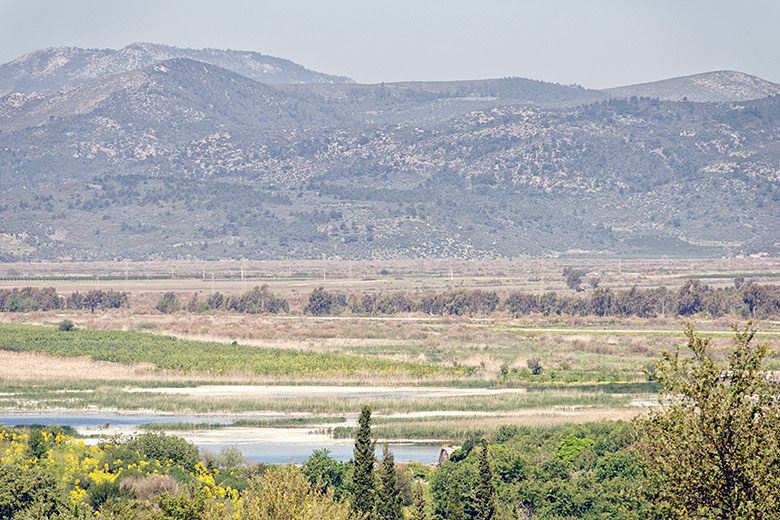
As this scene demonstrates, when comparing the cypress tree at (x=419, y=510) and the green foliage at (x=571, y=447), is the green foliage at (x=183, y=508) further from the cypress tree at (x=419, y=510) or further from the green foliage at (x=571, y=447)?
the green foliage at (x=571, y=447)

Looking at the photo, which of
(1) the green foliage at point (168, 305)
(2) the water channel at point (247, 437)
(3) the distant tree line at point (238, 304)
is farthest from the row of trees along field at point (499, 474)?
(1) the green foliage at point (168, 305)

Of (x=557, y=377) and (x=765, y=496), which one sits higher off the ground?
(x=765, y=496)

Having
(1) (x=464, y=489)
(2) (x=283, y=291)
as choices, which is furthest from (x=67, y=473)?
(2) (x=283, y=291)

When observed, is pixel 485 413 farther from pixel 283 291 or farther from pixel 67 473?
pixel 283 291

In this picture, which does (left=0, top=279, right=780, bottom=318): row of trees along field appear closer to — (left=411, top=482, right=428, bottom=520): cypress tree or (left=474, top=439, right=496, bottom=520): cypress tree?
(left=411, top=482, right=428, bottom=520): cypress tree

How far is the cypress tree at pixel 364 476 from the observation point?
3789cm

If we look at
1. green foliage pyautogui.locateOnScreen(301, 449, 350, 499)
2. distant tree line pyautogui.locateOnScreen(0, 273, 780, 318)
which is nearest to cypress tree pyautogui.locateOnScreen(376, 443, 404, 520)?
green foliage pyautogui.locateOnScreen(301, 449, 350, 499)

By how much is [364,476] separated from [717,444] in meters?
18.9

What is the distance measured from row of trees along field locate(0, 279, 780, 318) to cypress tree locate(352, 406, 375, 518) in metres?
92.6

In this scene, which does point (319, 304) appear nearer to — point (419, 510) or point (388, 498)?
point (388, 498)

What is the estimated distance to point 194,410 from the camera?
65.9m

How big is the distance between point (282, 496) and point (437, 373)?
2124 inches

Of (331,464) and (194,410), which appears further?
(194,410)

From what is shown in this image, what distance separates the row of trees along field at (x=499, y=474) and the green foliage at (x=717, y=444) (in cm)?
2
